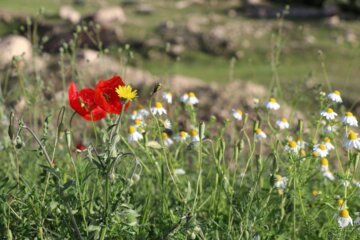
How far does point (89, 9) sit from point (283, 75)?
9.18 meters

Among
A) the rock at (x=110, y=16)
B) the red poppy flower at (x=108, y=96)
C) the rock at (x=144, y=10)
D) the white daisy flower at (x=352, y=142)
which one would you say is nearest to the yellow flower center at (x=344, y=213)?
the white daisy flower at (x=352, y=142)

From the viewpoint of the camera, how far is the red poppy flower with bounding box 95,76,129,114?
2.63m

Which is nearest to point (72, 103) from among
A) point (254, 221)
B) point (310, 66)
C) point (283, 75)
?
point (254, 221)

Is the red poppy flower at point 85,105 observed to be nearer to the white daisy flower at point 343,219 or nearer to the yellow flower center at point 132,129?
the yellow flower center at point 132,129

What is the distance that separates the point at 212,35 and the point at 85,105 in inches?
464

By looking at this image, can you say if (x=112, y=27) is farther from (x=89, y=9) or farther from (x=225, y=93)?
(x=225, y=93)

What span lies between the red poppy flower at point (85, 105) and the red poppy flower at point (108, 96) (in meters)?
0.08

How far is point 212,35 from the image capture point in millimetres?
14297

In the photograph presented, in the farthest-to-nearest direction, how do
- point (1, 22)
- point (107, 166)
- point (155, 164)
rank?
point (1, 22), point (155, 164), point (107, 166)

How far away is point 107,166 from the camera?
2.40 metres

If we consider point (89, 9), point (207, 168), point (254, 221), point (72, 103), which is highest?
point (72, 103)

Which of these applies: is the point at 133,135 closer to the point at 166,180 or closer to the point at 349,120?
the point at 166,180

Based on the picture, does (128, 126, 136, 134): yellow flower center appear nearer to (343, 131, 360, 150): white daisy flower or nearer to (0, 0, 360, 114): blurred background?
(343, 131, 360, 150): white daisy flower

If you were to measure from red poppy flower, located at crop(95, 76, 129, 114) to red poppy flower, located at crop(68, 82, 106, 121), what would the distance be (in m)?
0.08
